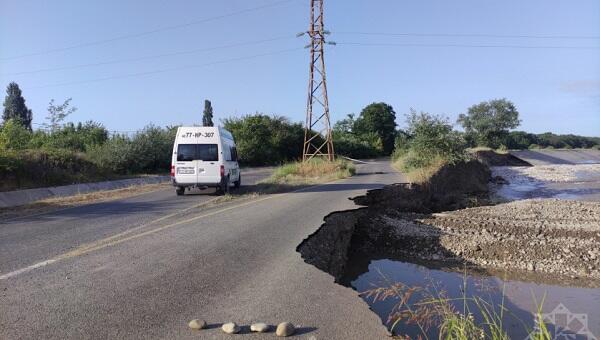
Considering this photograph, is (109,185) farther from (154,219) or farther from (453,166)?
(453,166)

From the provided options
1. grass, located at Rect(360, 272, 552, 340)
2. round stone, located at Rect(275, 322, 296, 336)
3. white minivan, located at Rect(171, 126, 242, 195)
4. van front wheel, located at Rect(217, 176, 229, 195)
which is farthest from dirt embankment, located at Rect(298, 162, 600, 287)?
white minivan, located at Rect(171, 126, 242, 195)

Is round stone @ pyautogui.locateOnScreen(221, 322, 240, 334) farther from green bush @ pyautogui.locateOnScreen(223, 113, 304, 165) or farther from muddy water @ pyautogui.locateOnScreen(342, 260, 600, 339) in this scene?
green bush @ pyautogui.locateOnScreen(223, 113, 304, 165)

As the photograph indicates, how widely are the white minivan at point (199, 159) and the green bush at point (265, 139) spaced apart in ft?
88.2

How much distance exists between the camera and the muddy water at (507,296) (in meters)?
6.21

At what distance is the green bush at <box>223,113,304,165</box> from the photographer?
145 feet

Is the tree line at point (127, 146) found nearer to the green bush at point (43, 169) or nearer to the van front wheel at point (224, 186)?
the green bush at point (43, 169)

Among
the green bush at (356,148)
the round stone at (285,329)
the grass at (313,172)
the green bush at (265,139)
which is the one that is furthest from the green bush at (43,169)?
the green bush at (356,148)

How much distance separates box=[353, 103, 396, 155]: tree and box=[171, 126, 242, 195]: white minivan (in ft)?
204


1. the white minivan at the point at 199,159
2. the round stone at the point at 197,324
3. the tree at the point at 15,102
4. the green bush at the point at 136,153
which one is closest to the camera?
the round stone at the point at 197,324

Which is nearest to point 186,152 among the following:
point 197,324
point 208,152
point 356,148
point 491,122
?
point 208,152

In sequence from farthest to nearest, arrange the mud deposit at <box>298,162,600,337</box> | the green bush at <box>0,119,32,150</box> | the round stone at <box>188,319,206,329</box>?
the green bush at <box>0,119,32,150</box>, the mud deposit at <box>298,162,600,337</box>, the round stone at <box>188,319,206,329</box>

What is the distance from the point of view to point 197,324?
422cm

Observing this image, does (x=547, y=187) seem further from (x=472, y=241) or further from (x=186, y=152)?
(x=186, y=152)

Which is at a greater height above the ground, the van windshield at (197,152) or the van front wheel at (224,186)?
the van windshield at (197,152)
